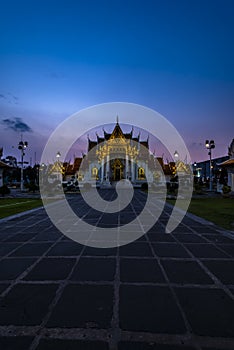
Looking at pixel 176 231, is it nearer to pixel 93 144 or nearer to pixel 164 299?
pixel 164 299

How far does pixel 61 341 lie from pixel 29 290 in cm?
126

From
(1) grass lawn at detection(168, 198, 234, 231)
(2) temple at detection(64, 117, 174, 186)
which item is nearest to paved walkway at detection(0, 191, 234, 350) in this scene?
(1) grass lawn at detection(168, 198, 234, 231)

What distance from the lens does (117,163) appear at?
181 feet

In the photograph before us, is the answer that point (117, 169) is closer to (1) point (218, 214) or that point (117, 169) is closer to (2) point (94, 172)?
(2) point (94, 172)

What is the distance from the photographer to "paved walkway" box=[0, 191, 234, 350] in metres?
2.28

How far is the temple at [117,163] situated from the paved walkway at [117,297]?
47329mm

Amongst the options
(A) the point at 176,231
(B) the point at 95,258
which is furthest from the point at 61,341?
(A) the point at 176,231

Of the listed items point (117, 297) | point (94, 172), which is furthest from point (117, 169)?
point (117, 297)

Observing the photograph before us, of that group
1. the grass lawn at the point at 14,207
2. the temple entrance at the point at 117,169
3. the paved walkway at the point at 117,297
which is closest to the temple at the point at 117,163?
the temple entrance at the point at 117,169

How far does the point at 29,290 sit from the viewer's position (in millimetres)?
3291

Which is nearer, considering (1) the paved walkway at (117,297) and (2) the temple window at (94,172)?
(1) the paved walkway at (117,297)

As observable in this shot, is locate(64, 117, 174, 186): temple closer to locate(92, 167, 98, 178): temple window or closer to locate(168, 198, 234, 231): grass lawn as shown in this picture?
locate(92, 167, 98, 178): temple window

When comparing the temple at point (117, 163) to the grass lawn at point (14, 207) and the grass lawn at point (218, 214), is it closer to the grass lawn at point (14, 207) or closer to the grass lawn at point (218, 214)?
the grass lawn at point (14, 207)

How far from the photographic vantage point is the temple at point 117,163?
2159 inches
